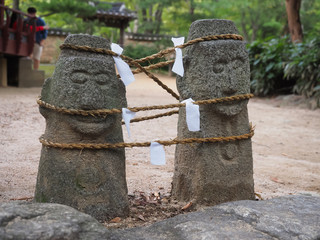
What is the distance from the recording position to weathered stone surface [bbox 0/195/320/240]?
170 centimetres

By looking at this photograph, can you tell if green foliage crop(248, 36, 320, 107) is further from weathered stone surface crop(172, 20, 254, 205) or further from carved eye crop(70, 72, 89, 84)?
carved eye crop(70, 72, 89, 84)

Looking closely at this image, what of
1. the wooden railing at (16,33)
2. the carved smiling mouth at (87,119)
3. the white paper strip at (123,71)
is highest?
the wooden railing at (16,33)

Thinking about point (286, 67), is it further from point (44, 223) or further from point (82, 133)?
point (44, 223)

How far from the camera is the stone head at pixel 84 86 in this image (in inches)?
91.7

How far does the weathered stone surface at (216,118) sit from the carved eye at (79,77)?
0.73 meters

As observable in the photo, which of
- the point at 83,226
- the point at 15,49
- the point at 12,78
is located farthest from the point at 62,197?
the point at 12,78

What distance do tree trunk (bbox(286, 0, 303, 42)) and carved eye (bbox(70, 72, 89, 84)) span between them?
9.77 meters

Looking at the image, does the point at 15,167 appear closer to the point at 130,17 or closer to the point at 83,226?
the point at 83,226

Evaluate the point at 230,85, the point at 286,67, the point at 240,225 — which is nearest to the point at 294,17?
the point at 286,67

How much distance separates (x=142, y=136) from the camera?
5.78 metres

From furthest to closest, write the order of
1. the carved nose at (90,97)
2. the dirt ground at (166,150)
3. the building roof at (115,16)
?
the building roof at (115,16)
the dirt ground at (166,150)
the carved nose at (90,97)

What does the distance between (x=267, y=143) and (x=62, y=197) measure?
13.9 feet

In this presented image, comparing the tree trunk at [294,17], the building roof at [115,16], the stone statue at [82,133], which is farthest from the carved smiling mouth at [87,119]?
the building roof at [115,16]

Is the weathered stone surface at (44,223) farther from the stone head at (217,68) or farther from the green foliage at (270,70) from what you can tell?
the green foliage at (270,70)
